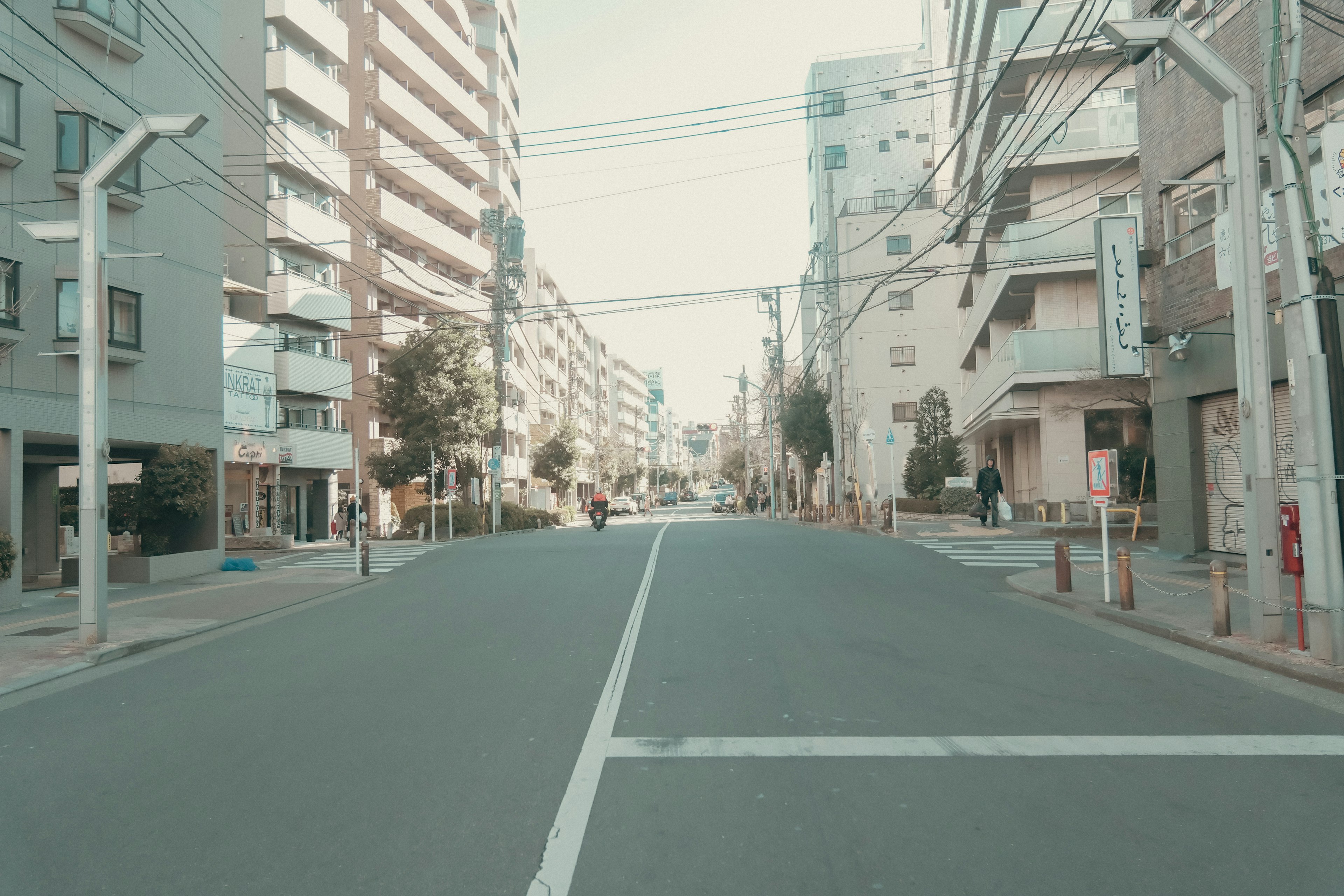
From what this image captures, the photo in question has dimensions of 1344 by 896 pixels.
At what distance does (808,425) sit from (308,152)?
A: 2705cm

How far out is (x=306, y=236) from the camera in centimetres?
3728

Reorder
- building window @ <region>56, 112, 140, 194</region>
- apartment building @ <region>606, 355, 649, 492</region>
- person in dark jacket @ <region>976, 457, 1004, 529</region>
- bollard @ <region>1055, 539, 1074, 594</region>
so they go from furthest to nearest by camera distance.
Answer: apartment building @ <region>606, 355, 649, 492</region> < person in dark jacket @ <region>976, 457, 1004, 529</region> < building window @ <region>56, 112, 140, 194</region> < bollard @ <region>1055, 539, 1074, 594</region>

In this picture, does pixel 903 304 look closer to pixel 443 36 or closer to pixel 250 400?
pixel 443 36

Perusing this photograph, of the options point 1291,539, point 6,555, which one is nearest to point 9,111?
point 6,555

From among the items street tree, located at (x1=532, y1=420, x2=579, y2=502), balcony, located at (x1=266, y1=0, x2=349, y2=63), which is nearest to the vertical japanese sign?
balcony, located at (x1=266, y1=0, x2=349, y2=63)

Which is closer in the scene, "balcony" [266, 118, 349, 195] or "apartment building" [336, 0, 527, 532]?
"balcony" [266, 118, 349, 195]

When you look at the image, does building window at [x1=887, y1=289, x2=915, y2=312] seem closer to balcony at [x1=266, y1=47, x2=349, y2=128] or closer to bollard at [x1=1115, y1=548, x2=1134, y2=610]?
balcony at [x1=266, y1=47, x2=349, y2=128]

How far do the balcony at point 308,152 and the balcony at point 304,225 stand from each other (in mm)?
1199

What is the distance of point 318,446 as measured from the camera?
38438 mm

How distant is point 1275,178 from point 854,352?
45.2 meters

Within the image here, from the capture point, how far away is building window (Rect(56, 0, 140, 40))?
1689 centimetres

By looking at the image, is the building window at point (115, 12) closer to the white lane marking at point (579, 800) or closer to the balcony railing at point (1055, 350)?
the white lane marking at point (579, 800)

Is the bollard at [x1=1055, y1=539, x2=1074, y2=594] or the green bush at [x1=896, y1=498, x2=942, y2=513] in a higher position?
the green bush at [x1=896, y1=498, x2=942, y2=513]

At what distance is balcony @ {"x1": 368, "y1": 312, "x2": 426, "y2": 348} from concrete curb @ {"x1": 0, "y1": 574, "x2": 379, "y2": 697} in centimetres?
2927
